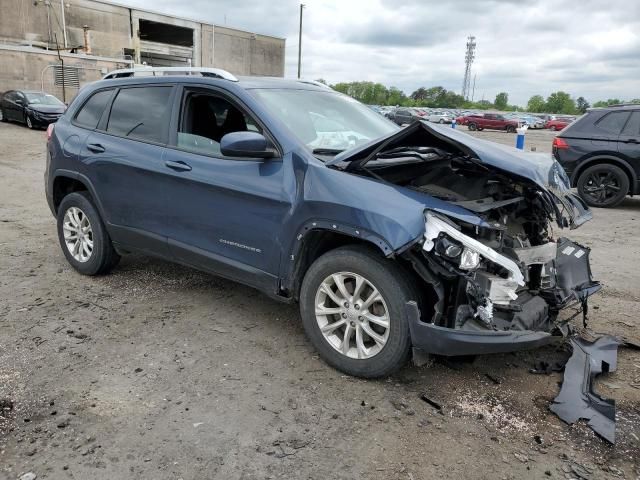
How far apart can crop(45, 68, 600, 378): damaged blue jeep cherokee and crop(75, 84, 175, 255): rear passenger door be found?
0.01 m

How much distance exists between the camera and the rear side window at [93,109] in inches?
196

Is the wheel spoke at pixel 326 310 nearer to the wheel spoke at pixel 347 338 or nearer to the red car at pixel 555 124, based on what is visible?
the wheel spoke at pixel 347 338

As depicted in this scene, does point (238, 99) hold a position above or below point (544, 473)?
above

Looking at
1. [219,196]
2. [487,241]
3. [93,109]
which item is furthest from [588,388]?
[93,109]

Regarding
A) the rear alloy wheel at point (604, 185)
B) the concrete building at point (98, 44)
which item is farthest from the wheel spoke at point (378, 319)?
the concrete building at point (98, 44)

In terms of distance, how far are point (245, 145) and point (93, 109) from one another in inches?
90.3

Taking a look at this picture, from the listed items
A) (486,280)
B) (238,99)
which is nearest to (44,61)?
(238,99)

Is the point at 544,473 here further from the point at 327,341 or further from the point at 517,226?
the point at 517,226

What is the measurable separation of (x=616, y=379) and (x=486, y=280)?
1.19 m

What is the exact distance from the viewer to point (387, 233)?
3053mm

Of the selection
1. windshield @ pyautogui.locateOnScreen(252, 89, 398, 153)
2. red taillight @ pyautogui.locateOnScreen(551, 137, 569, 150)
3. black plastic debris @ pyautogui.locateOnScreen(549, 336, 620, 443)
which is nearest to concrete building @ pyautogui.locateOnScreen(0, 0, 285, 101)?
red taillight @ pyautogui.locateOnScreen(551, 137, 569, 150)

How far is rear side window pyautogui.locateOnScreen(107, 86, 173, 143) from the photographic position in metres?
4.39

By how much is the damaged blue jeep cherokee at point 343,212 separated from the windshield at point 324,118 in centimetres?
2

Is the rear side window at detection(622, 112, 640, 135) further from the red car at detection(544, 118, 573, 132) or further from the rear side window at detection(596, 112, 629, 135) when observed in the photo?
the red car at detection(544, 118, 573, 132)
